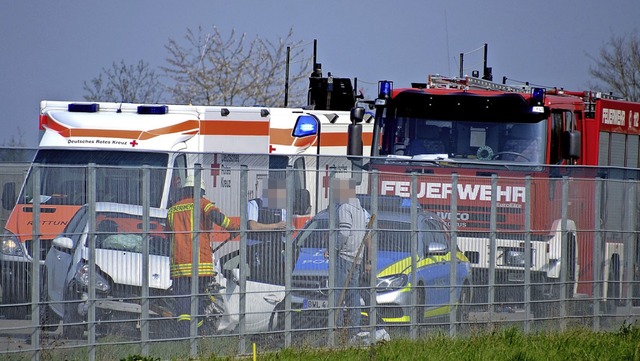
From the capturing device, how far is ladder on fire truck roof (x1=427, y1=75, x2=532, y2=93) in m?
18.3

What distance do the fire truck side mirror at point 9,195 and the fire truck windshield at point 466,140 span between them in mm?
7928

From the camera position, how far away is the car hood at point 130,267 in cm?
1098

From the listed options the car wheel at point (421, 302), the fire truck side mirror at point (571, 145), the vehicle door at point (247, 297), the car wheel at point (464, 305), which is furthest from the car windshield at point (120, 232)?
the fire truck side mirror at point (571, 145)

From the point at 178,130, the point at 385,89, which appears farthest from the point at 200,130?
the point at 385,89

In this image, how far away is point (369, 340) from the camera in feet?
41.9

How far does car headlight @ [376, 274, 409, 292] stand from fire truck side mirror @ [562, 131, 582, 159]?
190 inches

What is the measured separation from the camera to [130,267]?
11172mm

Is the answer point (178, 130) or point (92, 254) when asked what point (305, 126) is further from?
point (92, 254)

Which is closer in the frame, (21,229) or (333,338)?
(21,229)

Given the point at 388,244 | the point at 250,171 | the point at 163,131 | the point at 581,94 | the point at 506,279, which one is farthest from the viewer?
the point at 581,94

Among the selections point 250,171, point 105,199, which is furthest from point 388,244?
point 105,199

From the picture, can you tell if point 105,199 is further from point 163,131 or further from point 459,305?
point 163,131

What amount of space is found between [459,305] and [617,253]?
3.04 meters

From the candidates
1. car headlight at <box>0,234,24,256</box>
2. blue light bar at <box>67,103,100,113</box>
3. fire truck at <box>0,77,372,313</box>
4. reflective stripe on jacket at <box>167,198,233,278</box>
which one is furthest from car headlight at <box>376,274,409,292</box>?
blue light bar at <box>67,103,100,113</box>
